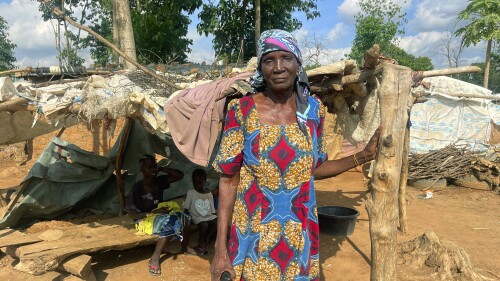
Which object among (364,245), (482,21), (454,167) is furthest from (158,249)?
(482,21)

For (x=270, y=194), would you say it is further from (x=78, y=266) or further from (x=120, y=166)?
(x=120, y=166)

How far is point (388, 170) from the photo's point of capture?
225 cm

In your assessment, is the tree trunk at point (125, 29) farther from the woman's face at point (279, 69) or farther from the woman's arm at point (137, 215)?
the woman's face at point (279, 69)

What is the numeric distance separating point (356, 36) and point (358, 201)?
17236 mm

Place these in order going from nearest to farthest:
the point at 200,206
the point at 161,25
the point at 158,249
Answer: the point at 158,249 < the point at 200,206 < the point at 161,25

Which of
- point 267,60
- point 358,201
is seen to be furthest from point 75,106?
point 358,201

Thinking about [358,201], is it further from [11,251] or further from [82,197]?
[11,251]

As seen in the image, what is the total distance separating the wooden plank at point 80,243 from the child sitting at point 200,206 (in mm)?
622

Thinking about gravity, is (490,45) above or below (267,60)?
above

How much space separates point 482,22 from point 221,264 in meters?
14.5

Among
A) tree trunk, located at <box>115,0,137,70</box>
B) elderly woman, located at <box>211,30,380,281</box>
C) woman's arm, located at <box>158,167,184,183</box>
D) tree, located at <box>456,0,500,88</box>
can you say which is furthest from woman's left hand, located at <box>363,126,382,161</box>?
tree, located at <box>456,0,500,88</box>

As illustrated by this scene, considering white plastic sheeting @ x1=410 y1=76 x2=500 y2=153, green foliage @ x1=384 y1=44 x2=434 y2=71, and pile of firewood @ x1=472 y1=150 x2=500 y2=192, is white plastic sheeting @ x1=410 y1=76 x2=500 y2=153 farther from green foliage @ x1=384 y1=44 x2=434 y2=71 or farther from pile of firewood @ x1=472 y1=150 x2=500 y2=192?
green foliage @ x1=384 y1=44 x2=434 y2=71

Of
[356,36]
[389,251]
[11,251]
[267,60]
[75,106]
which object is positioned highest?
[356,36]

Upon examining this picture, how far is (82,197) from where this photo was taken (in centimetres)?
582
